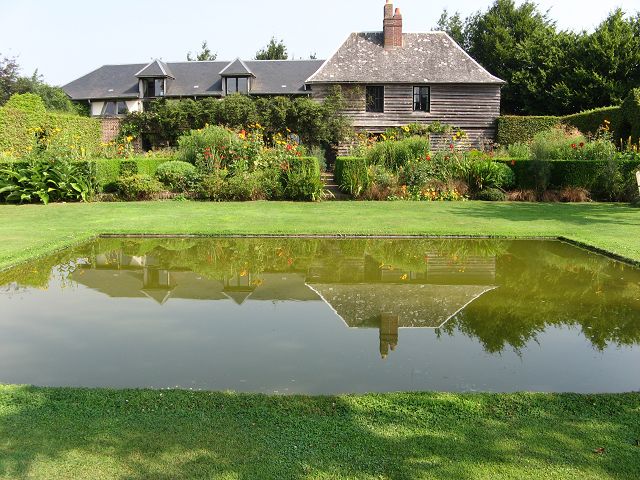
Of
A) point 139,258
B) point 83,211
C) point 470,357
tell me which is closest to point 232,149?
point 83,211

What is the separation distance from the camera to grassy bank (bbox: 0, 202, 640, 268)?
10336 mm

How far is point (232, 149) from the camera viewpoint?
17.9 meters

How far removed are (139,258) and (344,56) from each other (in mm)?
21447

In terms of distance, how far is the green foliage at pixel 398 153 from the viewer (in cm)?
1786

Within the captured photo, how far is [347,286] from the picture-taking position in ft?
23.8

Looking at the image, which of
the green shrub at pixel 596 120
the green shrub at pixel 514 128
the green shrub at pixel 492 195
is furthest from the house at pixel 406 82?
the green shrub at pixel 492 195

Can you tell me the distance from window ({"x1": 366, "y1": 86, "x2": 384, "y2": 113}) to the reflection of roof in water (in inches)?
859

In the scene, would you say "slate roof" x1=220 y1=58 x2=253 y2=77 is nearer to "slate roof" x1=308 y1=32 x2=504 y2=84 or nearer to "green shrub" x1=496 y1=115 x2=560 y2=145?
"slate roof" x1=308 y1=32 x2=504 y2=84

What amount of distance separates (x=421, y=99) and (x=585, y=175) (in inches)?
481

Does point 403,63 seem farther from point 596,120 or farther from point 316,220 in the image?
point 316,220

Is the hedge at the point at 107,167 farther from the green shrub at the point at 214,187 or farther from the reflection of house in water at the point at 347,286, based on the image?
the reflection of house in water at the point at 347,286

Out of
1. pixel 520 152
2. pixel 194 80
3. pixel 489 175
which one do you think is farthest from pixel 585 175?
pixel 194 80

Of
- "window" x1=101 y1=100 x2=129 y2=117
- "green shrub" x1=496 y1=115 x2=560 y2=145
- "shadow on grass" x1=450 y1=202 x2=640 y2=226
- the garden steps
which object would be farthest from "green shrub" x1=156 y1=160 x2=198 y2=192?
"window" x1=101 y1=100 x2=129 y2=117

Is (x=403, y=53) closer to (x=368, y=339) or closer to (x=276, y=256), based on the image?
(x=276, y=256)
